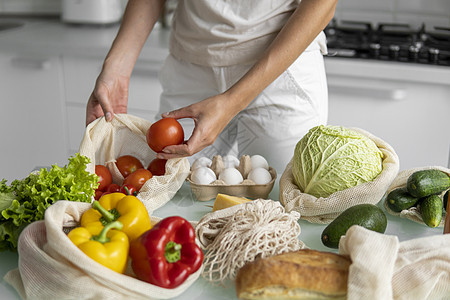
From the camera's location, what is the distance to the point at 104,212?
0.92 meters

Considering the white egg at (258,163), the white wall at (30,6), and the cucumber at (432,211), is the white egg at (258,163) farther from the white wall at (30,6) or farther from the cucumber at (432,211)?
the white wall at (30,6)

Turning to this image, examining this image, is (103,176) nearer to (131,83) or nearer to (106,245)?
(106,245)

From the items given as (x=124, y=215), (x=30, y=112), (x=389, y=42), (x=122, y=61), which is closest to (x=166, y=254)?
(x=124, y=215)

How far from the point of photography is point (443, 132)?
220cm

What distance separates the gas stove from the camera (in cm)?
222

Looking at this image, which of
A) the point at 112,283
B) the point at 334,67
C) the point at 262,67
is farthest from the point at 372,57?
the point at 112,283

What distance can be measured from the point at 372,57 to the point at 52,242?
1737 millimetres

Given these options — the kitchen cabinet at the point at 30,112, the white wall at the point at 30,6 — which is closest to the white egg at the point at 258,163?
the kitchen cabinet at the point at 30,112

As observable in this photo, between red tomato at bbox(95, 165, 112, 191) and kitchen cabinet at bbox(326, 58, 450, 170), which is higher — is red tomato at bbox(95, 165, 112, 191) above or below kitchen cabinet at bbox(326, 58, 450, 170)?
above

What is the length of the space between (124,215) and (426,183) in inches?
24.2

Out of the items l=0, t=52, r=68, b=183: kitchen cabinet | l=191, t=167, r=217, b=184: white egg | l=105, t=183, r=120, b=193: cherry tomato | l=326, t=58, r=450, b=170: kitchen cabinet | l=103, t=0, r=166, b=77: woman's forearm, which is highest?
l=103, t=0, r=166, b=77: woman's forearm

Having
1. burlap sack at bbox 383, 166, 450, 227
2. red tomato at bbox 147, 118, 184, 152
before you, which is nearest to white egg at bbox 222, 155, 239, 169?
red tomato at bbox 147, 118, 184, 152

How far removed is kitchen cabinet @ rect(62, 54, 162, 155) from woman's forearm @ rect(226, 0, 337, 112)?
1198mm

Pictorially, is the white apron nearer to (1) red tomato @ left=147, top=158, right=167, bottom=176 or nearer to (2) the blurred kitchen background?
(1) red tomato @ left=147, top=158, right=167, bottom=176
